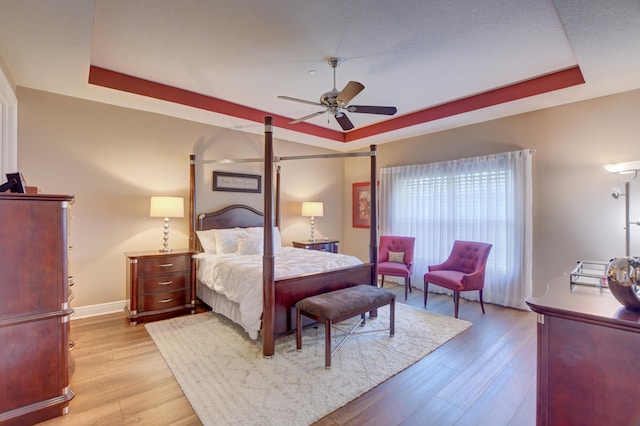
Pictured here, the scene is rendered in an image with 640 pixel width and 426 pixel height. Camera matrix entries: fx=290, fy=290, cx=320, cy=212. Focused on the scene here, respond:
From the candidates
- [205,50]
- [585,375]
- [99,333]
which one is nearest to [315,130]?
[205,50]

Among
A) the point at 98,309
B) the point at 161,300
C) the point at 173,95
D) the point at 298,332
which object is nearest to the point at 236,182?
the point at 173,95

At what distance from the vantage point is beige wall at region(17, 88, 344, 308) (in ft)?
11.4

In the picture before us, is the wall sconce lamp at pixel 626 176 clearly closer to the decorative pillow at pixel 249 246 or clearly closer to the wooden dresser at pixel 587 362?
the wooden dresser at pixel 587 362

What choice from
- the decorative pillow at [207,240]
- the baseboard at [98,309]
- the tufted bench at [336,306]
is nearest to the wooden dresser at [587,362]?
the tufted bench at [336,306]

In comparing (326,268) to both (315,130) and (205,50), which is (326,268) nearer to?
(205,50)

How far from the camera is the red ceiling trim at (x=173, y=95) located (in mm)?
3318

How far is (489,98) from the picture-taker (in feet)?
12.8

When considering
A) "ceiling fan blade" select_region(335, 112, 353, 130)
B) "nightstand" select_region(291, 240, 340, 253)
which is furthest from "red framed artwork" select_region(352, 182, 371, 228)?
"ceiling fan blade" select_region(335, 112, 353, 130)

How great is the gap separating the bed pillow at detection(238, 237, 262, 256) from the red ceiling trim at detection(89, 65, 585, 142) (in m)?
1.90

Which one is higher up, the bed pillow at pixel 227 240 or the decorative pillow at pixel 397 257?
the bed pillow at pixel 227 240

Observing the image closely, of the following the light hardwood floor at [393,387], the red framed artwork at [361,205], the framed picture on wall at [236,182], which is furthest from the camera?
the red framed artwork at [361,205]

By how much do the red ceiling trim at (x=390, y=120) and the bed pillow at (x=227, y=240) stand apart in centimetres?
177

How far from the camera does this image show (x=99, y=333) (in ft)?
10.7

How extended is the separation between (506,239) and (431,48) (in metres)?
2.97
